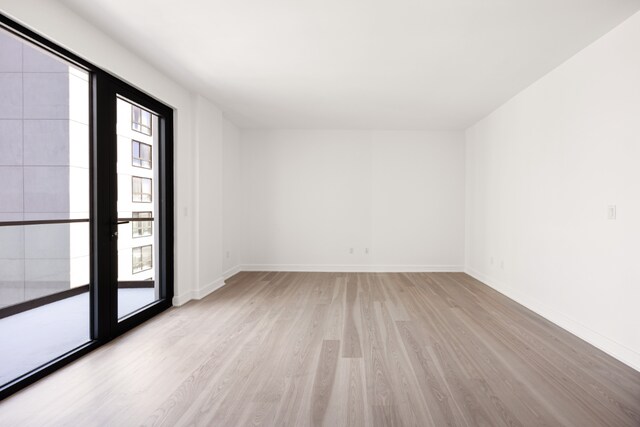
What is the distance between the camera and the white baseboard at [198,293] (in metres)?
3.90

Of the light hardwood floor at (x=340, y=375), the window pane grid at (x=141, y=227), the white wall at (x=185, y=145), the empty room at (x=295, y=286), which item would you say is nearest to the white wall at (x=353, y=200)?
the empty room at (x=295, y=286)

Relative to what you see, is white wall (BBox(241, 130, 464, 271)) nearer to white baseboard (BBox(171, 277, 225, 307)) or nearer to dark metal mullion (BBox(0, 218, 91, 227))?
white baseboard (BBox(171, 277, 225, 307))

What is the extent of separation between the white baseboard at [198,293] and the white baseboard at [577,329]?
13.5 feet

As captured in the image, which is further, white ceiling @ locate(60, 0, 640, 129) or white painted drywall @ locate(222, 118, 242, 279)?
white painted drywall @ locate(222, 118, 242, 279)

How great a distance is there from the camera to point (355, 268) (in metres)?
6.07

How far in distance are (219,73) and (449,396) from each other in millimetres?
3671

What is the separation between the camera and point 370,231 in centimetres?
607

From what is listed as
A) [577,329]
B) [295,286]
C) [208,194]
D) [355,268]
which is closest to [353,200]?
[355,268]

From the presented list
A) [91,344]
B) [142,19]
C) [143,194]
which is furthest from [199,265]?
[142,19]

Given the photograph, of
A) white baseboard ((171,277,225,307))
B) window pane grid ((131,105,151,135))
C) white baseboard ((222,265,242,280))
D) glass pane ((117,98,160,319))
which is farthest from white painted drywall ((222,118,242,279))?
window pane grid ((131,105,151,135))

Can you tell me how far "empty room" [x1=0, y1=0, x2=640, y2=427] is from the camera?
6.72 ft

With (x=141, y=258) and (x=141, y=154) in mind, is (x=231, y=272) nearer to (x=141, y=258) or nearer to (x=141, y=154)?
(x=141, y=258)

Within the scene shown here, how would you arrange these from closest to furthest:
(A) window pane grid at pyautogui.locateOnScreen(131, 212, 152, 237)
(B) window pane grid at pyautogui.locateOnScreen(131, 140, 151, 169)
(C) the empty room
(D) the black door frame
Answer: (C) the empty room → (D) the black door frame → (A) window pane grid at pyautogui.locateOnScreen(131, 212, 152, 237) → (B) window pane grid at pyautogui.locateOnScreen(131, 140, 151, 169)

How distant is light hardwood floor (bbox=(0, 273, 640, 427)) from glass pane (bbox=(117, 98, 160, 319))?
751mm
